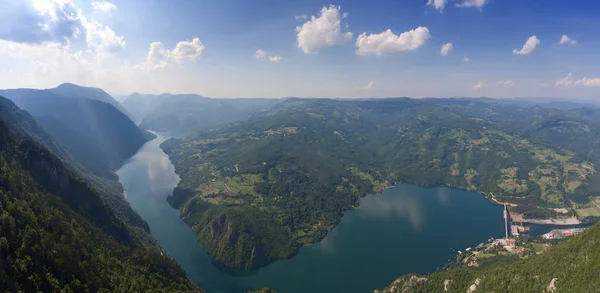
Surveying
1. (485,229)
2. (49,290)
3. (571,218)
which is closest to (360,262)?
(485,229)

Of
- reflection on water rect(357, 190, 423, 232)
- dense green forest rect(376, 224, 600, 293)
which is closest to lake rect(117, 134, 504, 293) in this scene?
reflection on water rect(357, 190, 423, 232)

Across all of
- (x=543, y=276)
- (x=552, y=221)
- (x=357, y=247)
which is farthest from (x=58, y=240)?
(x=552, y=221)

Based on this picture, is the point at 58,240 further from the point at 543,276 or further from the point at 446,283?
the point at 543,276

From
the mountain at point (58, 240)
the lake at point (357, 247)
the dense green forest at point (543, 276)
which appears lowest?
the lake at point (357, 247)

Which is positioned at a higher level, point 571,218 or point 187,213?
point 187,213

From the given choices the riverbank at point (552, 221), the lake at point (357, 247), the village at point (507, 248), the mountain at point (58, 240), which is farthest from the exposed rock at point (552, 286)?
the riverbank at point (552, 221)

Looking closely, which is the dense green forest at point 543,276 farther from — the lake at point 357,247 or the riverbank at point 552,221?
the riverbank at point 552,221

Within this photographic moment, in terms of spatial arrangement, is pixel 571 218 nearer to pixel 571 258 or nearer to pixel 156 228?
pixel 571 258
